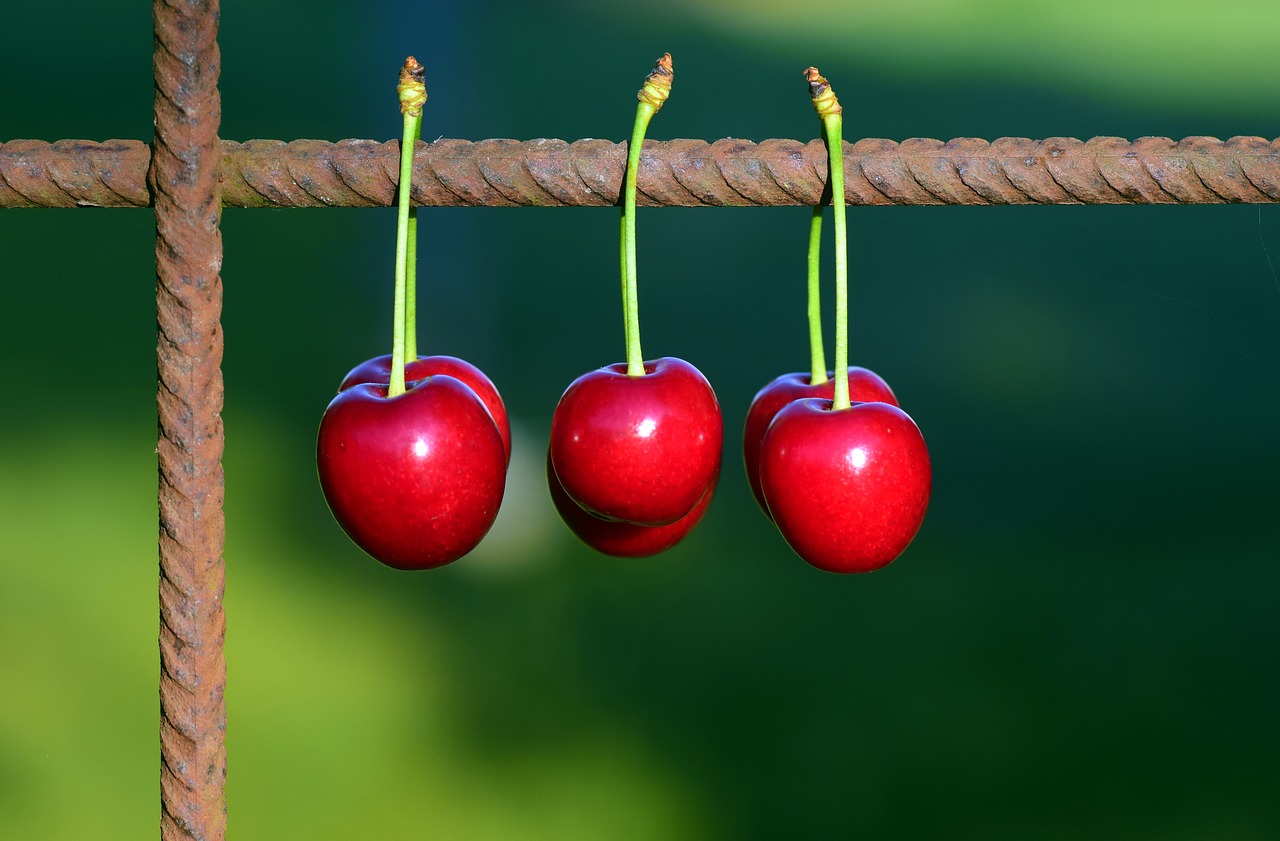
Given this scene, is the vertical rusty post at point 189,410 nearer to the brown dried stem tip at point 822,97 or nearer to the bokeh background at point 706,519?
the brown dried stem tip at point 822,97

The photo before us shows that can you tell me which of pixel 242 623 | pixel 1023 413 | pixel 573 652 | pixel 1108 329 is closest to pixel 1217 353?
pixel 1108 329

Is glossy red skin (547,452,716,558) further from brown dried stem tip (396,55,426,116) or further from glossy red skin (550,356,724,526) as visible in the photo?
brown dried stem tip (396,55,426,116)

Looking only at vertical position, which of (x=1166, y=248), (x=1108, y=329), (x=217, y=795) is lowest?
(x=217, y=795)

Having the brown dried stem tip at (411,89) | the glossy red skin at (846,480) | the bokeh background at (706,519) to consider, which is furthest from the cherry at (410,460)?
the bokeh background at (706,519)

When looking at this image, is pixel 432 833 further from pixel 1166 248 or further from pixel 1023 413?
pixel 1166 248

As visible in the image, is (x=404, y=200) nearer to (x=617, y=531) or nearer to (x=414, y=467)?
(x=414, y=467)

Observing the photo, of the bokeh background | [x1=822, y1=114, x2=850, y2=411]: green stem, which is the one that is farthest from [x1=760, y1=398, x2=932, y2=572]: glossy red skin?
the bokeh background
